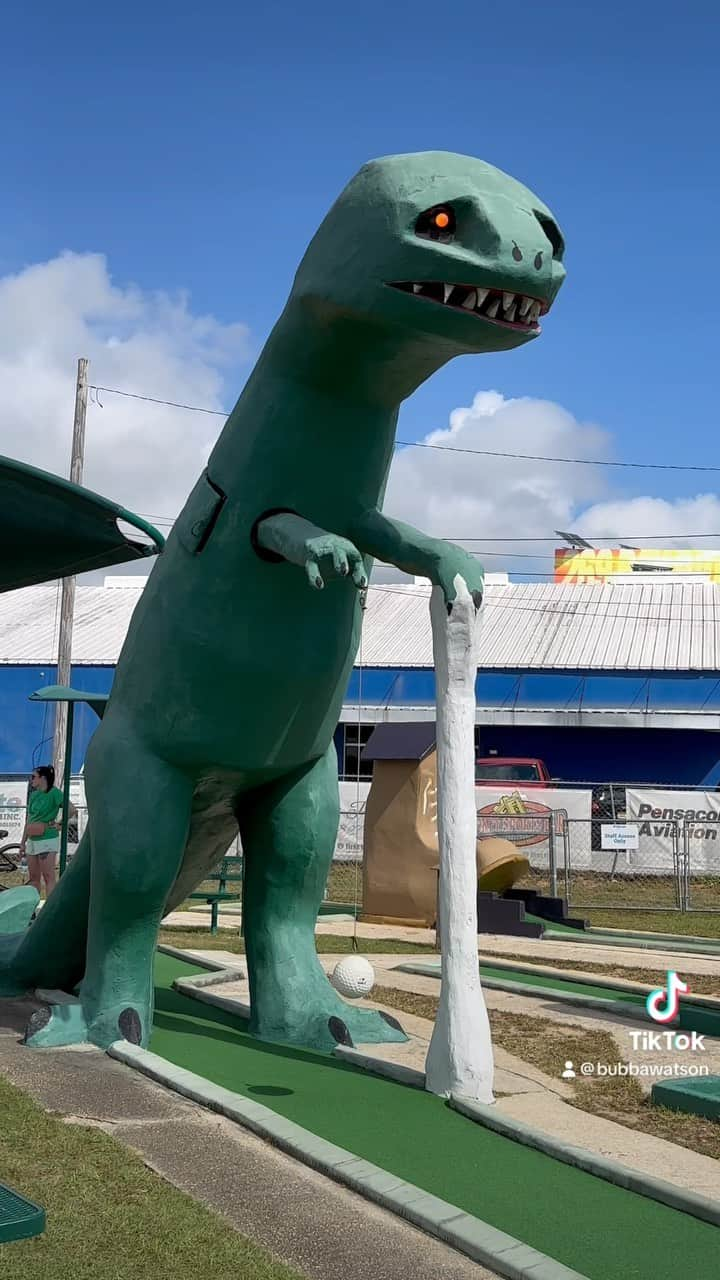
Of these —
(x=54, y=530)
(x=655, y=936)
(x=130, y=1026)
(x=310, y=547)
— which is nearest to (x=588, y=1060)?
(x=130, y=1026)

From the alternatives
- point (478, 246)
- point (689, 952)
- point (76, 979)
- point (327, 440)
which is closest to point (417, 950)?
point (689, 952)

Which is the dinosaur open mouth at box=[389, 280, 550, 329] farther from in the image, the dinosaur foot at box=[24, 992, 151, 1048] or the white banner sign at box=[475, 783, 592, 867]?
the white banner sign at box=[475, 783, 592, 867]

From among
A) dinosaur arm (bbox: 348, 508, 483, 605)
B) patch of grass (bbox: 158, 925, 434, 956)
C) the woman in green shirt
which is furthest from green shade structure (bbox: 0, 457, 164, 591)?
the woman in green shirt

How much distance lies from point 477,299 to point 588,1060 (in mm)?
3805

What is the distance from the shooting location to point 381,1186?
372 cm

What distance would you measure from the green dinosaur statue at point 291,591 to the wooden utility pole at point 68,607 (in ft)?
36.0

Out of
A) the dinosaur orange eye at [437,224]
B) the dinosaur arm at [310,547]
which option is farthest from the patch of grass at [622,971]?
the dinosaur orange eye at [437,224]

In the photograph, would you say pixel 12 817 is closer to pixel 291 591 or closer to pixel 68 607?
pixel 68 607

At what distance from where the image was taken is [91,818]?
6066mm

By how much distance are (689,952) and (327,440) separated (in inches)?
294

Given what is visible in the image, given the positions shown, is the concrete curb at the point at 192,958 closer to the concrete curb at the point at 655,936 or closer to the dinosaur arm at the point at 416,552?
the dinosaur arm at the point at 416,552

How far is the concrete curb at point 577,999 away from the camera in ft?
24.3

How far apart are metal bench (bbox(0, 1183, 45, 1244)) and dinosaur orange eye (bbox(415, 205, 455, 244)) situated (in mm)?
3642

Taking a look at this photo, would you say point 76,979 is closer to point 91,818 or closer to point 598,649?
point 91,818
